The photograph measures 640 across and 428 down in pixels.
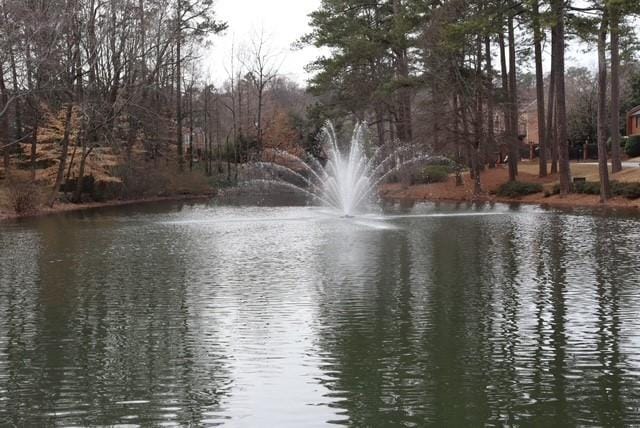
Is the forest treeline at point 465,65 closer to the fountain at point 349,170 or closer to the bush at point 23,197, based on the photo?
the fountain at point 349,170

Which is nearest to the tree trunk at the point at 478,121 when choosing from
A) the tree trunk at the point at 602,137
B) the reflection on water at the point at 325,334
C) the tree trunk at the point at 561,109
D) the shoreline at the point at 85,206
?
the tree trunk at the point at 561,109

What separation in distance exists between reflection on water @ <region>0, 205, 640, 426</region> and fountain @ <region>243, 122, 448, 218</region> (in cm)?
1166

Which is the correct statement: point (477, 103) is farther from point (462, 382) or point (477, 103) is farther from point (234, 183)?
point (462, 382)

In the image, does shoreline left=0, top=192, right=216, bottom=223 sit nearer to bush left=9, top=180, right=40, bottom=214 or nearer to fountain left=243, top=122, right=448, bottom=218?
bush left=9, top=180, right=40, bottom=214

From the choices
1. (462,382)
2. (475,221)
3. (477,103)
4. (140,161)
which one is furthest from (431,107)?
(462,382)

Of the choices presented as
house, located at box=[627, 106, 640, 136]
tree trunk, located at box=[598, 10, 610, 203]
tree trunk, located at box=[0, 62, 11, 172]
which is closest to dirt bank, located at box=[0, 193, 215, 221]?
tree trunk, located at box=[0, 62, 11, 172]

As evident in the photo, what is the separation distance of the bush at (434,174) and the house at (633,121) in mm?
20754

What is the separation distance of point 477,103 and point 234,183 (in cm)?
2143

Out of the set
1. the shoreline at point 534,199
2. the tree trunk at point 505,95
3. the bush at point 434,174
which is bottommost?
the shoreline at point 534,199

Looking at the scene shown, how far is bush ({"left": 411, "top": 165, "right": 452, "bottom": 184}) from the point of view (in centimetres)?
4010

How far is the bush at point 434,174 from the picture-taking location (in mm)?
40097

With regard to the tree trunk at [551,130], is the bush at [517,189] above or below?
below

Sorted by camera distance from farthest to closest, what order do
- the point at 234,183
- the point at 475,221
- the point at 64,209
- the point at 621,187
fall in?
1. the point at 234,183
2. the point at 64,209
3. the point at 621,187
4. the point at 475,221

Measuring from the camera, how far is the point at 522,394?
19.0ft
